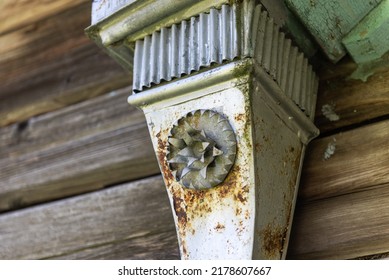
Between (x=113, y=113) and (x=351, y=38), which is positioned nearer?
(x=351, y=38)

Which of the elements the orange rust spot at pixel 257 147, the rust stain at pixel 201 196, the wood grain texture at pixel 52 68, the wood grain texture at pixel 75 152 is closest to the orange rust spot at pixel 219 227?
the rust stain at pixel 201 196

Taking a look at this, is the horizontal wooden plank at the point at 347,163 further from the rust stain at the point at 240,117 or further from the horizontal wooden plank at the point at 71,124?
the horizontal wooden plank at the point at 71,124

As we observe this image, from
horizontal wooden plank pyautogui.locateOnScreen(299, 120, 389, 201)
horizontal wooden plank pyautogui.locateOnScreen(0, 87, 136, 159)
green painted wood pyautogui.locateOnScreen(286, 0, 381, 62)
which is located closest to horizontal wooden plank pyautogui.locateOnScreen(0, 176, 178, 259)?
horizontal wooden plank pyautogui.locateOnScreen(0, 87, 136, 159)

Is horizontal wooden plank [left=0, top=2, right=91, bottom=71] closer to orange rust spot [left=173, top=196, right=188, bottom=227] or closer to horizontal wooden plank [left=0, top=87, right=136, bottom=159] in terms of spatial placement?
horizontal wooden plank [left=0, top=87, right=136, bottom=159]

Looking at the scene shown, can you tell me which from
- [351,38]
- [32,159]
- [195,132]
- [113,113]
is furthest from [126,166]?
[351,38]

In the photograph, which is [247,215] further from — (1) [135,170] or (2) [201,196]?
(1) [135,170]
